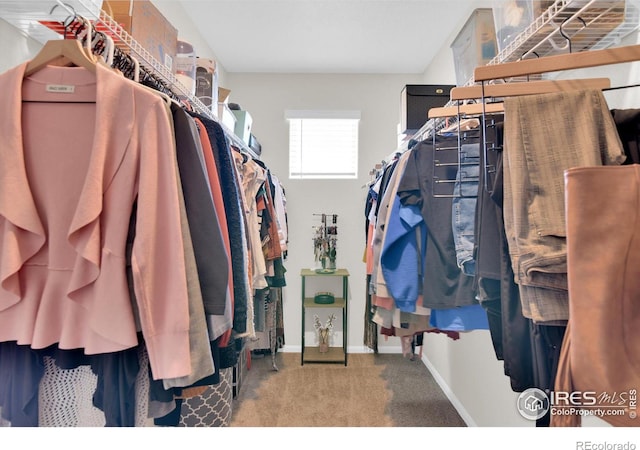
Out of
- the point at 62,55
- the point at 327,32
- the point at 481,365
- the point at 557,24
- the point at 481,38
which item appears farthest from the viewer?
the point at 327,32

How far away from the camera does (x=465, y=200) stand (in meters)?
1.09

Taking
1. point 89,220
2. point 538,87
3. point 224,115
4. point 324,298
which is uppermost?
point 224,115

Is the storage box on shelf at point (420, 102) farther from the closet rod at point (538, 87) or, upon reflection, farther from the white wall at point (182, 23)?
the white wall at point (182, 23)

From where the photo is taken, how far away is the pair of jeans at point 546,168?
0.61 meters

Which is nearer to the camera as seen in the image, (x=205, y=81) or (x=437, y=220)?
A: (x=437, y=220)

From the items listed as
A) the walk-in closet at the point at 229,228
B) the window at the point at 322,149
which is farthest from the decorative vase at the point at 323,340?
the walk-in closet at the point at 229,228

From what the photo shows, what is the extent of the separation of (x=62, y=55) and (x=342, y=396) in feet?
7.61

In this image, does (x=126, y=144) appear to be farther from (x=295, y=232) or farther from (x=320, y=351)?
(x=320, y=351)

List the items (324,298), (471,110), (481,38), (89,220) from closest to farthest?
(89,220), (471,110), (481,38), (324,298)

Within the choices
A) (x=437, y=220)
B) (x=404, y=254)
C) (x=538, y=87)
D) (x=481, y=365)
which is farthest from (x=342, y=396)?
(x=538, y=87)

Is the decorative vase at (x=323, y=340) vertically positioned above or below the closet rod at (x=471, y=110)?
below

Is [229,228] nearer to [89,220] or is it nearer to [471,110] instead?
[89,220]

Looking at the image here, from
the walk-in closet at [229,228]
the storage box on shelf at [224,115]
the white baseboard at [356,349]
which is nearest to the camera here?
the walk-in closet at [229,228]

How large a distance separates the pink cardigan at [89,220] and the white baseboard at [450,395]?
198 centimetres
